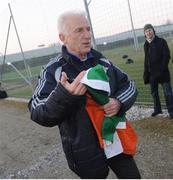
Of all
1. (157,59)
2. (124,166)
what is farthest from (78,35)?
(157,59)

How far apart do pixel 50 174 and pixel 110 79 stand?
9.60 feet

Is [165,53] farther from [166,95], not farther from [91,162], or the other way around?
[91,162]

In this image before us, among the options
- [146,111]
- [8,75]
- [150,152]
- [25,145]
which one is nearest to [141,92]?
[146,111]

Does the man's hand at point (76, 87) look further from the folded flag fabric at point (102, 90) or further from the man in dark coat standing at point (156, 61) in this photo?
the man in dark coat standing at point (156, 61)

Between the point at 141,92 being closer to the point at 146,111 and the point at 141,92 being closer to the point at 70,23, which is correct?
the point at 146,111

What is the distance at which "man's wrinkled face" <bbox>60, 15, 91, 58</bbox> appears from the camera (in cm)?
249

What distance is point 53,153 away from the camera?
19.7 feet

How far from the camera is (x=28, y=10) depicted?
438 inches

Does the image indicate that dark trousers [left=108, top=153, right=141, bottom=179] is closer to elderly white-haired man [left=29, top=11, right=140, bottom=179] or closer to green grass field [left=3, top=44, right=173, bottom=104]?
elderly white-haired man [left=29, top=11, right=140, bottom=179]

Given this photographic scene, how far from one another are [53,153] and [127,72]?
30.4 ft

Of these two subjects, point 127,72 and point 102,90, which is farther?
point 127,72

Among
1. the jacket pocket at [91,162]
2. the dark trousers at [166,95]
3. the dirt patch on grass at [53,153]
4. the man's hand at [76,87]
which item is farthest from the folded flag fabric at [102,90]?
the dark trousers at [166,95]

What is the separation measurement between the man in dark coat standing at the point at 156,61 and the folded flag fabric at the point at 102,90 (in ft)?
12.3

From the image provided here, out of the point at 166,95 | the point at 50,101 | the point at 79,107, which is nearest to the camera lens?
the point at 50,101
